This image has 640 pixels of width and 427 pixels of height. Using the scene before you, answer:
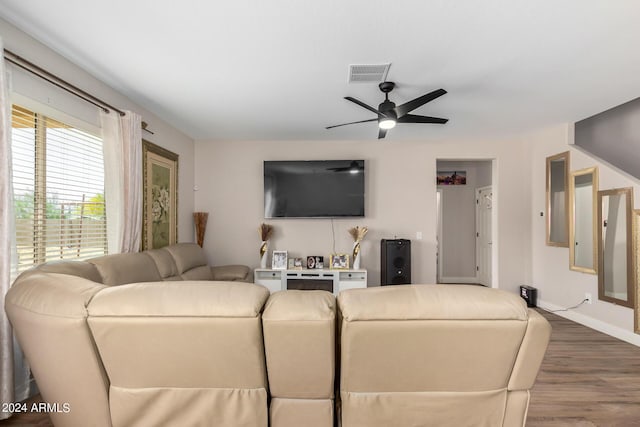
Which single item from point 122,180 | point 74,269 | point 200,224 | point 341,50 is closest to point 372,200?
→ point 200,224

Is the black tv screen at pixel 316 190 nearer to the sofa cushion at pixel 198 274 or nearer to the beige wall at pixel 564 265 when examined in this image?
the sofa cushion at pixel 198 274

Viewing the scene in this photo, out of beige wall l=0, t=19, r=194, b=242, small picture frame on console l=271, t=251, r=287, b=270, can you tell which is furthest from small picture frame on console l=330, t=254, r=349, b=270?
beige wall l=0, t=19, r=194, b=242

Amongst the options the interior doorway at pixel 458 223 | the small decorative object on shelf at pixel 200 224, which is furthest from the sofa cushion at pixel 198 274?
the interior doorway at pixel 458 223

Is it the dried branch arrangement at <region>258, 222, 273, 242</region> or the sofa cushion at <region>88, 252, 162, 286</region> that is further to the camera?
the dried branch arrangement at <region>258, 222, 273, 242</region>

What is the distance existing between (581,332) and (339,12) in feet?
14.1

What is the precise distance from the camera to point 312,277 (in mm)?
4723

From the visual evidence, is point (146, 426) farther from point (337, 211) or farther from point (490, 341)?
point (337, 211)

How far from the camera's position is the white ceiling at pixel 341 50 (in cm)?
199

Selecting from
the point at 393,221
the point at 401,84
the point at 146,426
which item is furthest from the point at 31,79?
the point at 393,221

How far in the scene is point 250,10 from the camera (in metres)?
1.98

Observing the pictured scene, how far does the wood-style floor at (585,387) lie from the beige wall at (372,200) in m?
1.87

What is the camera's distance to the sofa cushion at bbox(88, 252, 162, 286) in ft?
8.27

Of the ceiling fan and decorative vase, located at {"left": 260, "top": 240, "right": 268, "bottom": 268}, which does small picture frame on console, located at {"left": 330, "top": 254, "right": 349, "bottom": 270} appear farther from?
the ceiling fan

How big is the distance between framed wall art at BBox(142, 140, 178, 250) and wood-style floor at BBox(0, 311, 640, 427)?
2.13 m
